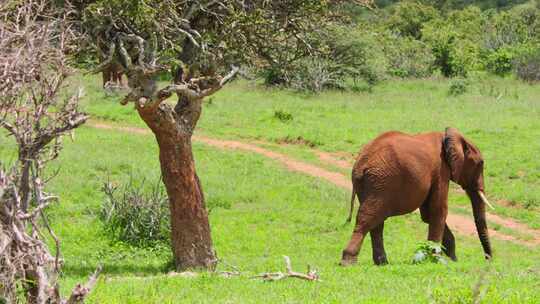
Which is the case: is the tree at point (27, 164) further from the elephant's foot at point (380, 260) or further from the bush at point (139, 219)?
the bush at point (139, 219)

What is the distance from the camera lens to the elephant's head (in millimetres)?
12234

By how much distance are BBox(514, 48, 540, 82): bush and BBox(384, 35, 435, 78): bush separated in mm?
4078

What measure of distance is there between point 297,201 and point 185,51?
605cm

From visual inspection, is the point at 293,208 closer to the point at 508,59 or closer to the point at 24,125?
the point at 24,125

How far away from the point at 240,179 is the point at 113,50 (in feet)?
29.5

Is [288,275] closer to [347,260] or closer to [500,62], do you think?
[347,260]

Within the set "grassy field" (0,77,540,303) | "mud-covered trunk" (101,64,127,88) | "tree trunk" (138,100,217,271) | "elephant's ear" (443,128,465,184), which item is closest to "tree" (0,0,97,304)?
"grassy field" (0,77,540,303)

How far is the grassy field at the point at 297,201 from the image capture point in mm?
8719

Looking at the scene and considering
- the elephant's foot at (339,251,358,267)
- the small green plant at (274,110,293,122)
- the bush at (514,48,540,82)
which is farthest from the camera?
the bush at (514,48,540,82)

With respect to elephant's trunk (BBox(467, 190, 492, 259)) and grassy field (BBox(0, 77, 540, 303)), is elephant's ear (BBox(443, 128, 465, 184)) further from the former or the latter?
grassy field (BBox(0, 77, 540, 303))

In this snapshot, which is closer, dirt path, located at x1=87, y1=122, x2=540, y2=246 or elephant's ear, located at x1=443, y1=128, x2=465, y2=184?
elephant's ear, located at x1=443, y1=128, x2=465, y2=184

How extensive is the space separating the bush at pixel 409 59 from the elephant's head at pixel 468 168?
26.6 m

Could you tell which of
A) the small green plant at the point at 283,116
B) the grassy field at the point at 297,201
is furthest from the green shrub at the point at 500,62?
the small green plant at the point at 283,116

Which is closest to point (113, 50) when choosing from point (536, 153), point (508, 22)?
point (536, 153)
